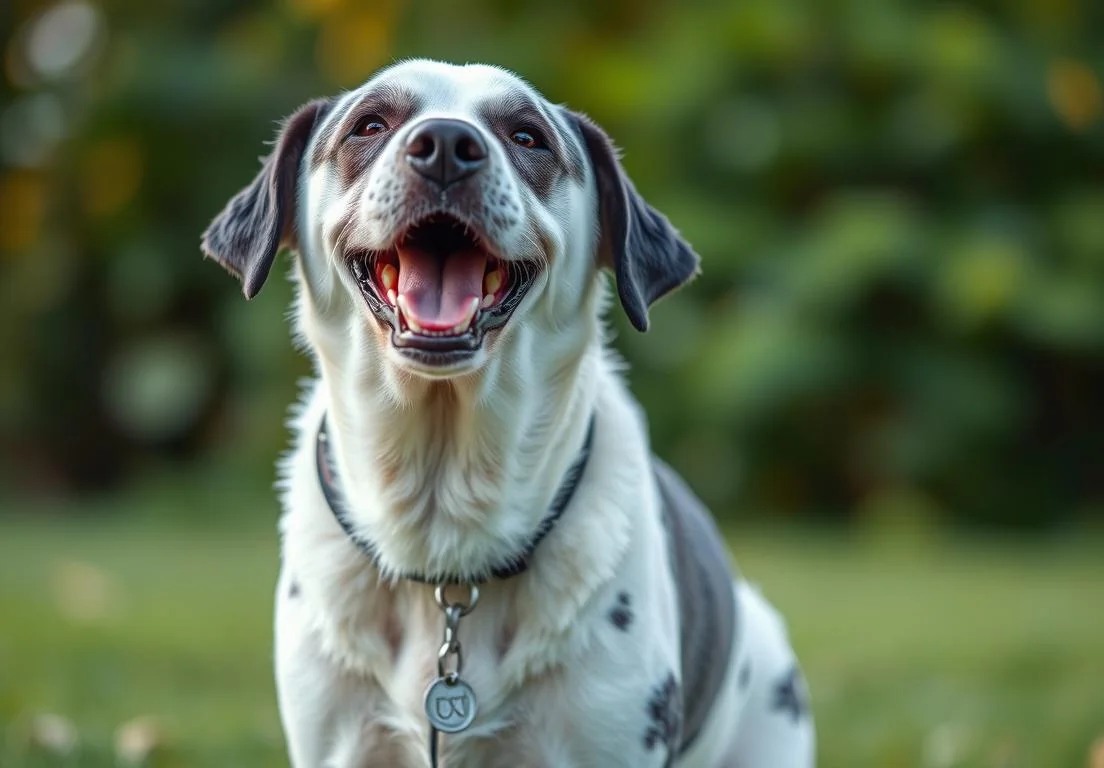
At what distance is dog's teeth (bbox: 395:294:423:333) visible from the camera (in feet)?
9.94

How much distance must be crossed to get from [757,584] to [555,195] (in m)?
5.70

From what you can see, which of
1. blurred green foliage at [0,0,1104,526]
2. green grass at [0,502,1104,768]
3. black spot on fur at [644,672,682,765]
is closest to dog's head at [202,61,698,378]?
black spot on fur at [644,672,682,765]

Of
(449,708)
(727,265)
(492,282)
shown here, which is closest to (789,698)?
(449,708)

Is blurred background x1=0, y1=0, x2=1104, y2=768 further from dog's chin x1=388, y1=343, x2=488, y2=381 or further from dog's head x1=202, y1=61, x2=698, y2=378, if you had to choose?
dog's chin x1=388, y1=343, x2=488, y2=381

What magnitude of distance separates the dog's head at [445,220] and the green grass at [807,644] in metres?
1.74

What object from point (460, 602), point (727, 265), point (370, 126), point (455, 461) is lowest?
point (727, 265)

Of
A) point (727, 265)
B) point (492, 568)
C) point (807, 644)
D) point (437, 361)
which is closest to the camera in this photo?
point (437, 361)

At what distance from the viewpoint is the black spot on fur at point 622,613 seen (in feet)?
10.6

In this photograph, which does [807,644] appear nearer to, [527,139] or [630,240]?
[630,240]

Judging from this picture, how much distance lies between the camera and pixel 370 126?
329 cm

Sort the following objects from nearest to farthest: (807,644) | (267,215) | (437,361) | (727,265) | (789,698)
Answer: (437,361) → (267,215) → (789,698) → (807,644) → (727,265)

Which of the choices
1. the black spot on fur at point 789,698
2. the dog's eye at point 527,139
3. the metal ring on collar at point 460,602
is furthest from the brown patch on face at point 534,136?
the black spot on fur at point 789,698

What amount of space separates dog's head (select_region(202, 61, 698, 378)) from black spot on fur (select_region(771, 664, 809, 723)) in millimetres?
1274

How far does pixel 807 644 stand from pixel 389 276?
442 cm
